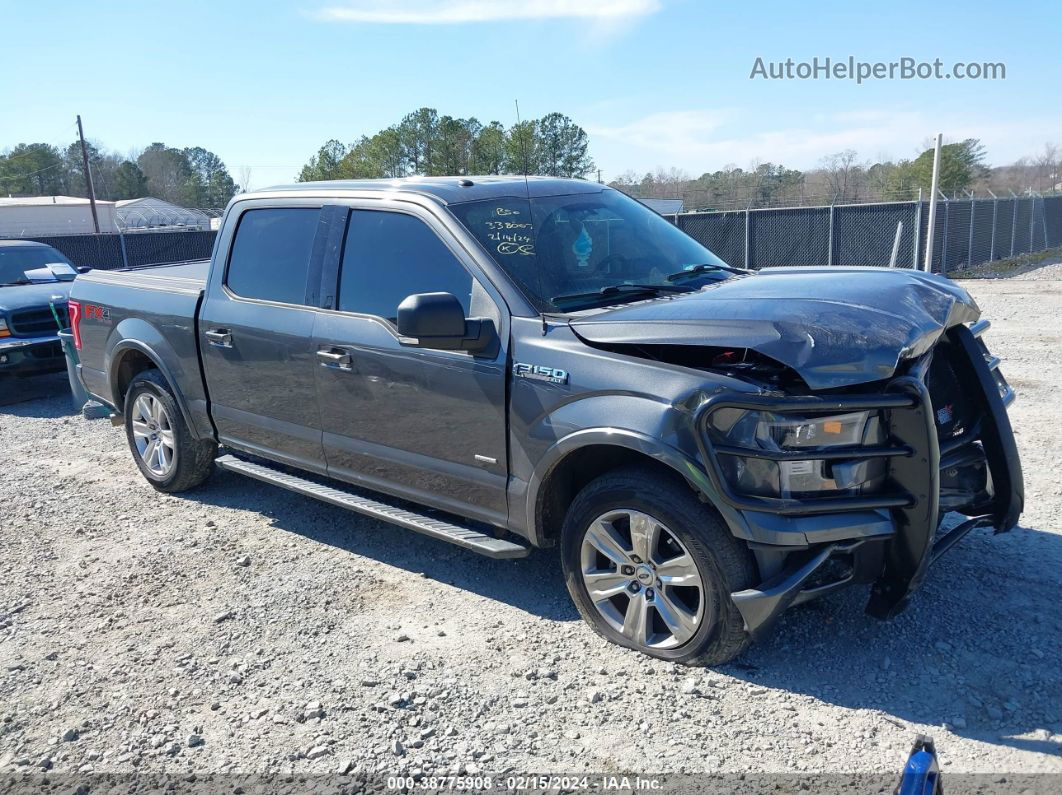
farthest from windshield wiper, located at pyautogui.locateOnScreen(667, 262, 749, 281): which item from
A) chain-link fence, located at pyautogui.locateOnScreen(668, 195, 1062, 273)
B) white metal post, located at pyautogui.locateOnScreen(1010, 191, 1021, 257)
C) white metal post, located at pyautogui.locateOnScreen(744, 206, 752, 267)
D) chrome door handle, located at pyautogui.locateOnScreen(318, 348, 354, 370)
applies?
white metal post, located at pyautogui.locateOnScreen(1010, 191, 1021, 257)

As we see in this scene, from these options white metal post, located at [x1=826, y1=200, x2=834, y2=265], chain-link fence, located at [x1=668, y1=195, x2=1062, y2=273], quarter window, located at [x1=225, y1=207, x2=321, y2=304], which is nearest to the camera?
quarter window, located at [x1=225, y1=207, x2=321, y2=304]

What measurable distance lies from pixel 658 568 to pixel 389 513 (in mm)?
1553

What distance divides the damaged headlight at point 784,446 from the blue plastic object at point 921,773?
1.44 meters

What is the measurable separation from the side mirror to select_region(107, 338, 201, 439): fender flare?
2593 mm

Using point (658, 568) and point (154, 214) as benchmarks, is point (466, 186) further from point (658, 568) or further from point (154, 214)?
point (154, 214)

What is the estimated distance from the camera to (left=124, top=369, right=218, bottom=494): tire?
6.03 m

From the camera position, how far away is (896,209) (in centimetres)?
1945

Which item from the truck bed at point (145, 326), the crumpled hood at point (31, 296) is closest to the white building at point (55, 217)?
the crumpled hood at point (31, 296)

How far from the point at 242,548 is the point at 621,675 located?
2.69 m

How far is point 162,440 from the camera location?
20.4 ft

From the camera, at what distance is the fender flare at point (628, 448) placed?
11.0ft

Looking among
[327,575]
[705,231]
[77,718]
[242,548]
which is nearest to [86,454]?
[242,548]

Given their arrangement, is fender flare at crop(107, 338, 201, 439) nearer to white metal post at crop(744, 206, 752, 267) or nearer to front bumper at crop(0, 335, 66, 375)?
front bumper at crop(0, 335, 66, 375)

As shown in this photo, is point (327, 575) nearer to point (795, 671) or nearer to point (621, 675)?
point (621, 675)
